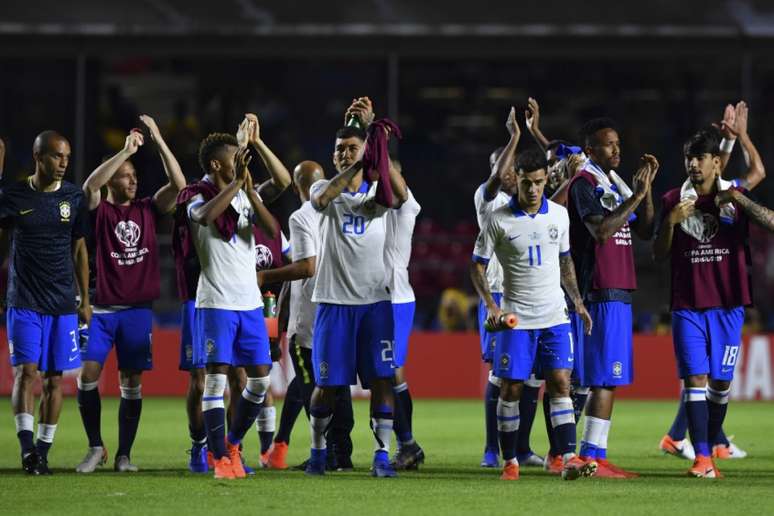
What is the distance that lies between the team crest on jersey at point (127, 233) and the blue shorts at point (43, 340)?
72 cm

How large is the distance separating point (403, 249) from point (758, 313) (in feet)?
42.9

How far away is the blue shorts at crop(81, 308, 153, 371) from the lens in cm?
1122

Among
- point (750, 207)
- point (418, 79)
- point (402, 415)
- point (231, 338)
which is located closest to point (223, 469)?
point (231, 338)

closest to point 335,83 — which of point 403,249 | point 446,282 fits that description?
point 446,282

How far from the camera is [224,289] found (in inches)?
401

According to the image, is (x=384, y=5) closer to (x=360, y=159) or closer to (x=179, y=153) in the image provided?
(x=179, y=153)

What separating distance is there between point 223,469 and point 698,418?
3420mm

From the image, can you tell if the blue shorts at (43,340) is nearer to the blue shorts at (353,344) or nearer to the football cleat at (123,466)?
the football cleat at (123,466)

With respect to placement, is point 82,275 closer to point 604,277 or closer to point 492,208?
point 492,208

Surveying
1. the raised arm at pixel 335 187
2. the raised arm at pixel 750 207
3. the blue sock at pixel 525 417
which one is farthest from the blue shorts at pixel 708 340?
the raised arm at pixel 335 187

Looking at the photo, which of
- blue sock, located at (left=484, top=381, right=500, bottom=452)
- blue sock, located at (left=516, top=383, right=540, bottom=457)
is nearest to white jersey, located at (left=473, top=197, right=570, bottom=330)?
blue sock, located at (left=516, top=383, right=540, bottom=457)

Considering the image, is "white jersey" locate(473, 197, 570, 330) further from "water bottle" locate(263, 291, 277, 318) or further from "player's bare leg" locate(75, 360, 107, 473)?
"player's bare leg" locate(75, 360, 107, 473)

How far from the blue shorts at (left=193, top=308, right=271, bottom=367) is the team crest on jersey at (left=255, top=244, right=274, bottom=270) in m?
1.25

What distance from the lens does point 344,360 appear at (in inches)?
404
